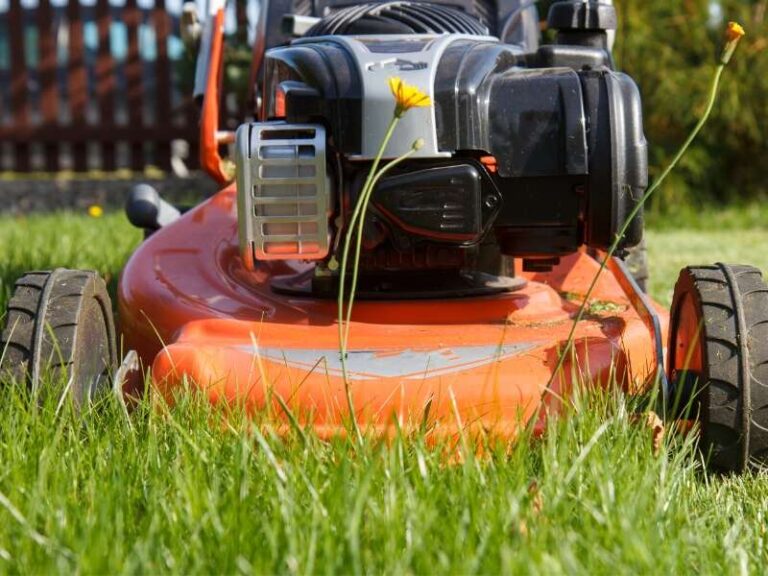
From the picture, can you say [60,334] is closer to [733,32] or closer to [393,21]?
[393,21]

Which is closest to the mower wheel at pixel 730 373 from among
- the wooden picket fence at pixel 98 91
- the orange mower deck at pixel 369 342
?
the orange mower deck at pixel 369 342

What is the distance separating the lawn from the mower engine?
465 mm

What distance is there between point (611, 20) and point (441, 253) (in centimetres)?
58

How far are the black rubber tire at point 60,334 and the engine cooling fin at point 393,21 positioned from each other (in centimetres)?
82

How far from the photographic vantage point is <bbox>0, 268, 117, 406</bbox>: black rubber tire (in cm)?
199

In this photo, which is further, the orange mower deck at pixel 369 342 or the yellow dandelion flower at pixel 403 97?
the orange mower deck at pixel 369 342

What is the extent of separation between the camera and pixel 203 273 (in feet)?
8.70

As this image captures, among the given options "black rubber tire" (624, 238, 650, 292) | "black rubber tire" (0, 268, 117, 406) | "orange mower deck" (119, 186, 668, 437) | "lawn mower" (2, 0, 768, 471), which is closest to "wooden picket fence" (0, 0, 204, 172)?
"black rubber tire" (624, 238, 650, 292)

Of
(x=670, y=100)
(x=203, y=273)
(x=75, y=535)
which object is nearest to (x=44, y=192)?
(x=670, y=100)

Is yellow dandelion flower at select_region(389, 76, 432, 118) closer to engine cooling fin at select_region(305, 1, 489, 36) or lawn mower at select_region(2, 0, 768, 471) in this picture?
lawn mower at select_region(2, 0, 768, 471)

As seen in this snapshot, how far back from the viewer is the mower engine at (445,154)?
2.15m

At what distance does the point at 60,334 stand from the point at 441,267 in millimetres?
810

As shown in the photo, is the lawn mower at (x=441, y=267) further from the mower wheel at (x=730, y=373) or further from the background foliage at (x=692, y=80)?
the background foliage at (x=692, y=80)

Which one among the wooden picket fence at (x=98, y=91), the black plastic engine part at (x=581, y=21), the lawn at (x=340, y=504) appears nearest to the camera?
the lawn at (x=340, y=504)
